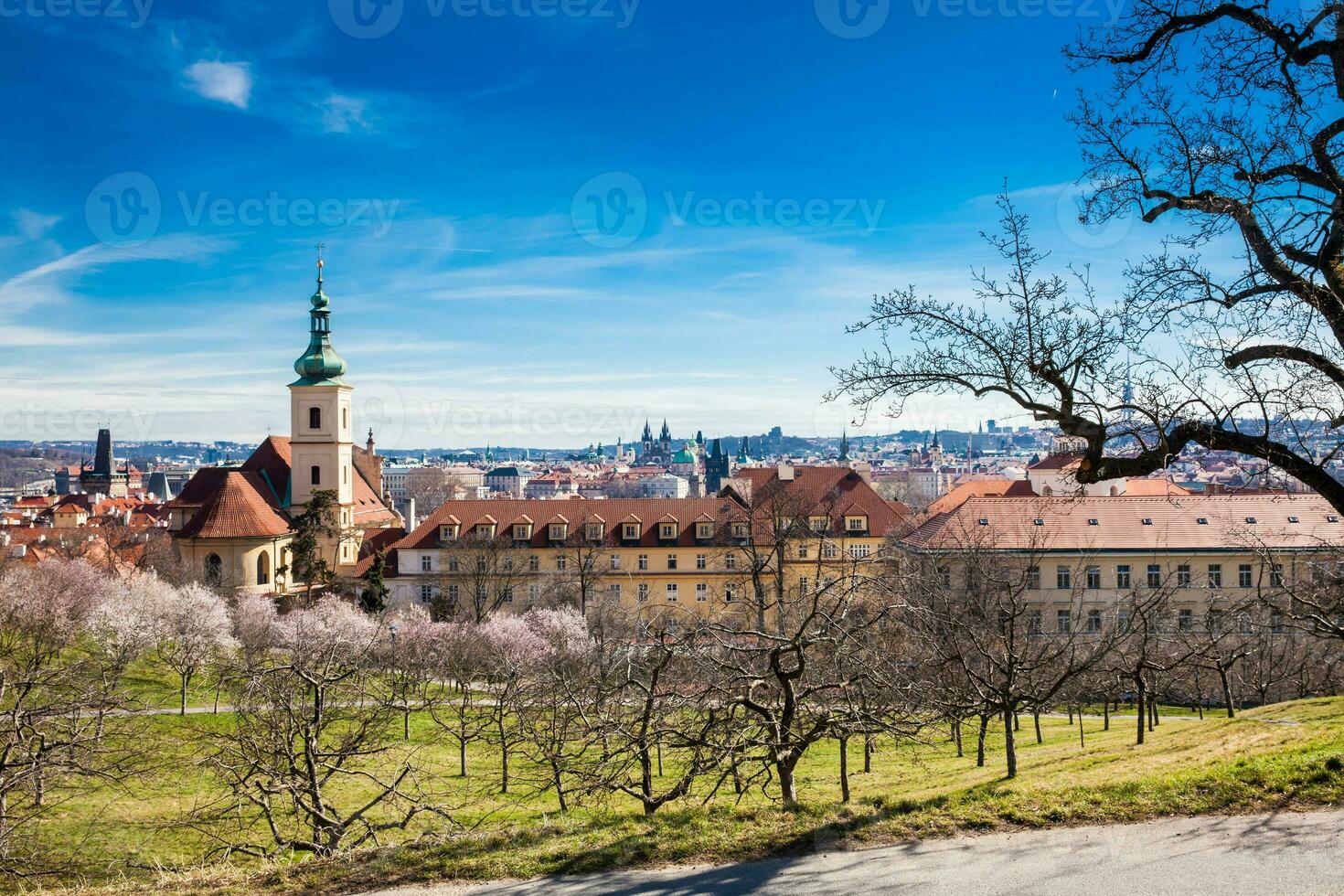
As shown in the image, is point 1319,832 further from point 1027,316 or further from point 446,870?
point 446,870

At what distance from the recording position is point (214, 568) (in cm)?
5219

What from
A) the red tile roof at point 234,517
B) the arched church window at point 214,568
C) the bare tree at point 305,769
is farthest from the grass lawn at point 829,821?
the red tile roof at point 234,517

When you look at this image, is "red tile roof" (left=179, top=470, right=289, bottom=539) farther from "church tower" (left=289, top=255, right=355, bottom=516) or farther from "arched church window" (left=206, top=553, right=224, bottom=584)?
"church tower" (left=289, top=255, right=355, bottom=516)

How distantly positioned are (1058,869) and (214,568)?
5154cm

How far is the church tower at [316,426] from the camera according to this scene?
6266 centimetres

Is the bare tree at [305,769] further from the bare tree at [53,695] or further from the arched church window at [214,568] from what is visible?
the arched church window at [214,568]

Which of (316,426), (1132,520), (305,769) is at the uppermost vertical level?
(316,426)

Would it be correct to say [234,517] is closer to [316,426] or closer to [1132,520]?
[316,426]

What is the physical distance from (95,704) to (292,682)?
3567 millimetres

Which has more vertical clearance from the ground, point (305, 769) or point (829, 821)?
point (829, 821)

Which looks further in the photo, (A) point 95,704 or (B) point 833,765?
(B) point 833,765

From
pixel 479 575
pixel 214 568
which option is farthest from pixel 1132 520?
pixel 214 568

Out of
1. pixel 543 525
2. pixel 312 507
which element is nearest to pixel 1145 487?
pixel 543 525

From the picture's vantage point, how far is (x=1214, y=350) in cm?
838
